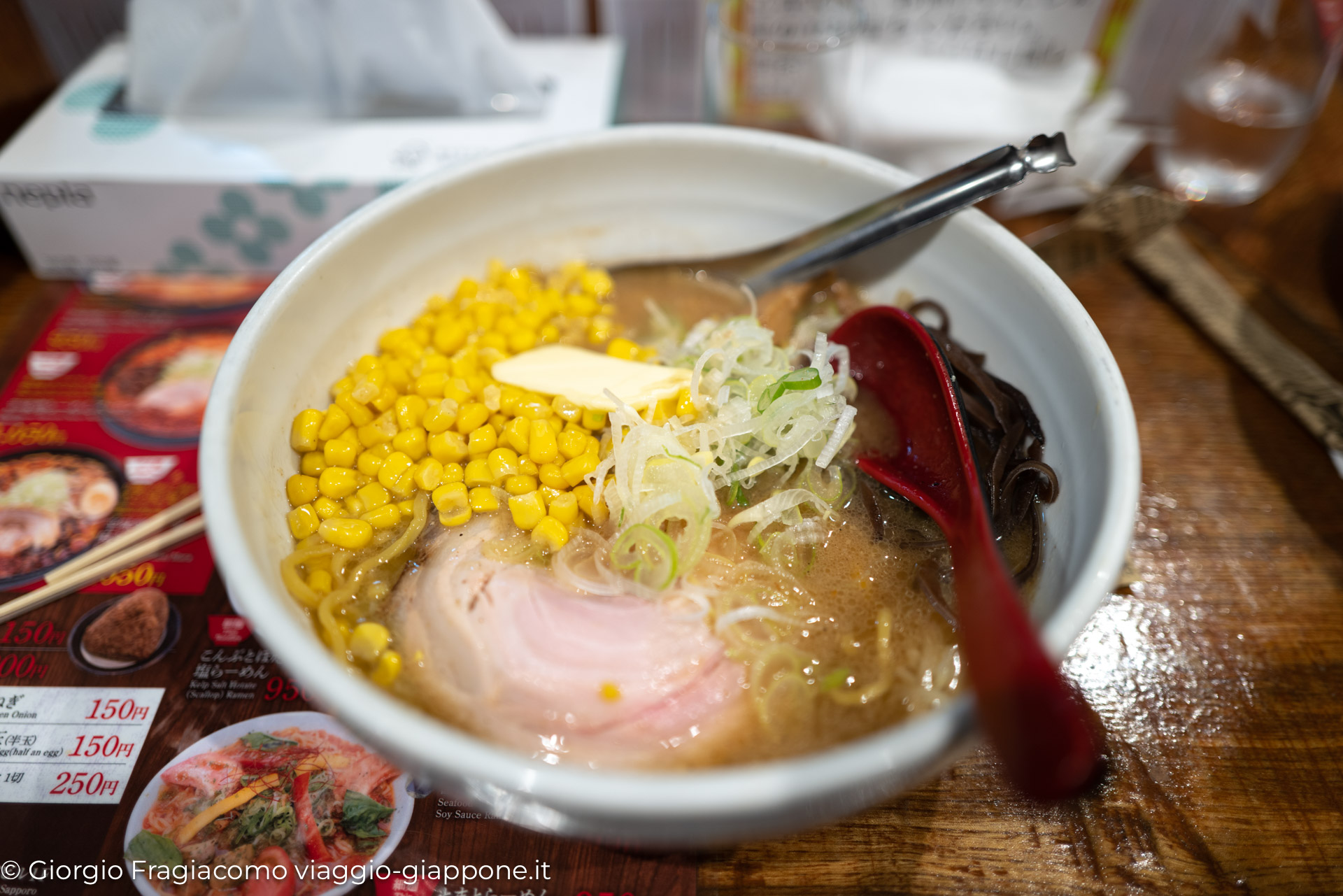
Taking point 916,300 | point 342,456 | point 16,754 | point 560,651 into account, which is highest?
point 916,300

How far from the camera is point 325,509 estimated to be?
1.36 meters

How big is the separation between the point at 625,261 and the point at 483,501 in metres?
0.79

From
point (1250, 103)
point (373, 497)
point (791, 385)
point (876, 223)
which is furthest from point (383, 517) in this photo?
point (1250, 103)

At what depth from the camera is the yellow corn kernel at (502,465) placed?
1.47 meters

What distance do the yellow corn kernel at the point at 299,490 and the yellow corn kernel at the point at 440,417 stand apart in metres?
0.24

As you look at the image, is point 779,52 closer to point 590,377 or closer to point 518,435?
point 590,377

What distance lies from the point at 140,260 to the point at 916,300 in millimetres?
2165

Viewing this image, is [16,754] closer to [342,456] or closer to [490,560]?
[342,456]

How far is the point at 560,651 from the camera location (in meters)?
1.25

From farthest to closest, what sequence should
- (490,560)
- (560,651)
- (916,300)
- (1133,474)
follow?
1. (916,300)
2. (490,560)
3. (560,651)
4. (1133,474)

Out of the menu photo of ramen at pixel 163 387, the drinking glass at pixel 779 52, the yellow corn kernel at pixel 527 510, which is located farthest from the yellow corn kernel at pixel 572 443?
the drinking glass at pixel 779 52

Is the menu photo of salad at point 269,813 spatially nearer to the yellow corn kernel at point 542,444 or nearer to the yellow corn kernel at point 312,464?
the yellow corn kernel at point 312,464

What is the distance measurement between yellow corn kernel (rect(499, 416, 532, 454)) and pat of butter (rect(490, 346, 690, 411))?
0.08 metres

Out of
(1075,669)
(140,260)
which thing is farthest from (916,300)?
(140,260)
